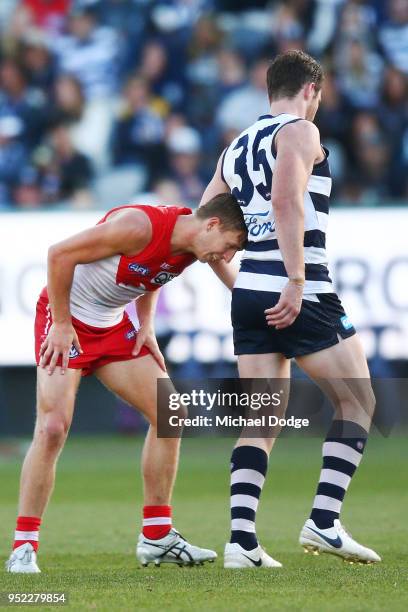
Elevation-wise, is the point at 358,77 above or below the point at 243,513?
above

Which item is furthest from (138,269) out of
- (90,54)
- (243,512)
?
(90,54)

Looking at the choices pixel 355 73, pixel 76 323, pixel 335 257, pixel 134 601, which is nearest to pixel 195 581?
pixel 134 601

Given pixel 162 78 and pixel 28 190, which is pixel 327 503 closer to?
pixel 28 190

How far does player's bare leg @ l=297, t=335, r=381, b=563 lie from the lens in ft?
19.5

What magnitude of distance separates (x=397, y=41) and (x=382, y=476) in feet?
23.7

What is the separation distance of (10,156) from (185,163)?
2.20 metres

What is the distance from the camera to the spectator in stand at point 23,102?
51.6ft

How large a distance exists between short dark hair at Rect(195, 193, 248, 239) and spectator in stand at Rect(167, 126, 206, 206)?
880 centimetres

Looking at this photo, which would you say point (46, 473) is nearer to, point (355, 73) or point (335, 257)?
point (335, 257)

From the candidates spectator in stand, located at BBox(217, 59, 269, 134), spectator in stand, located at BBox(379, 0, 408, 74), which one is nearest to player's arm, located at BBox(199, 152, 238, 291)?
spectator in stand, located at BBox(217, 59, 269, 134)

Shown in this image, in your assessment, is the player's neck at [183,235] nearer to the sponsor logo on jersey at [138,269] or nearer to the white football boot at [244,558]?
the sponsor logo on jersey at [138,269]

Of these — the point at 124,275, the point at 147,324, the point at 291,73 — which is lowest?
the point at 147,324

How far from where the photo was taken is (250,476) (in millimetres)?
5965

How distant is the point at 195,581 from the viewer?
5.44 meters
